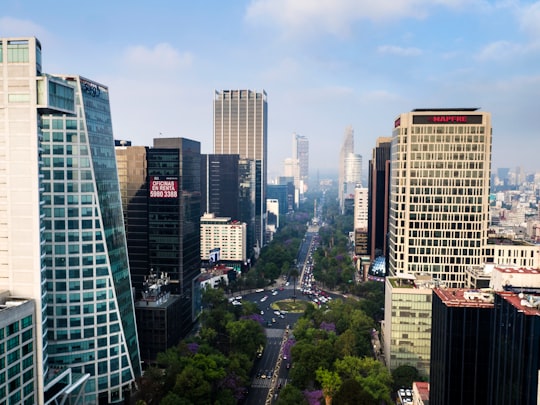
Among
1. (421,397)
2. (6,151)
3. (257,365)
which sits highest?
(6,151)

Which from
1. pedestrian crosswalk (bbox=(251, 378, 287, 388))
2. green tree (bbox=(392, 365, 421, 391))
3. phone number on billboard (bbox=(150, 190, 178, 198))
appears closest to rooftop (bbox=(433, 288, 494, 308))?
green tree (bbox=(392, 365, 421, 391))

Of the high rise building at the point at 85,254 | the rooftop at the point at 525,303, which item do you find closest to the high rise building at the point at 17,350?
the high rise building at the point at 85,254

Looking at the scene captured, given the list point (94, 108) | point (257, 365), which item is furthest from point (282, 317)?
point (94, 108)

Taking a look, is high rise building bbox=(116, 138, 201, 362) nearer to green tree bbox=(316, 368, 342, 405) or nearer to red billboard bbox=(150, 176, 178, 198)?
red billboard bbox=(150, 176, 178, 198)

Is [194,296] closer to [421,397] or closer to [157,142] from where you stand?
[157,142]

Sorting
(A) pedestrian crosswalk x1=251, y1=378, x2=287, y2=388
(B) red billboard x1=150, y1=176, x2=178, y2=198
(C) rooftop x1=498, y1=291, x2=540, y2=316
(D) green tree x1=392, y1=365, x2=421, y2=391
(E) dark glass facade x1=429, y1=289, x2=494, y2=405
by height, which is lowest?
(A) pedestrian crosswalk x1=251, y1=378, x2=287, y2=388

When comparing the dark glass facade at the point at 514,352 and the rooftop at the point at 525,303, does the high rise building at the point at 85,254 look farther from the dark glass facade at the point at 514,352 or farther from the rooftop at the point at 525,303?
the rooftop at the point at 525,303
